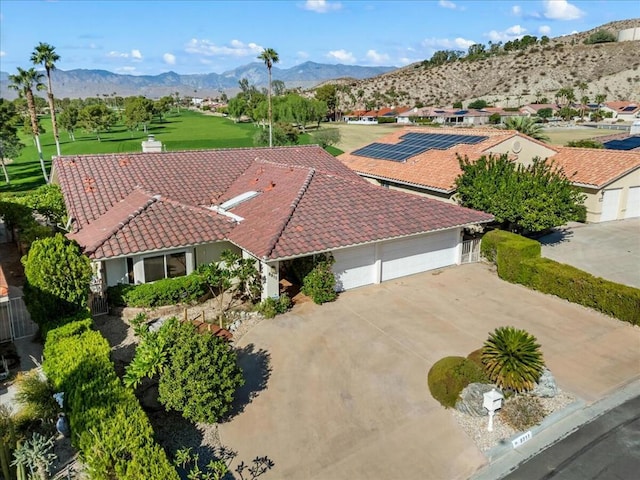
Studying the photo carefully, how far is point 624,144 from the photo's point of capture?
4288cm

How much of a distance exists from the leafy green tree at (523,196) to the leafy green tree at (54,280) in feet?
66.5

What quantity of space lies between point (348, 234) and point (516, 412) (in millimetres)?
10213

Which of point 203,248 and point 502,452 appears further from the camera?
point 203,248

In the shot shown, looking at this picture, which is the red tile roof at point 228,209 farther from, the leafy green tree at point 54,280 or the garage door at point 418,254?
the leafy green tree at point 54,280

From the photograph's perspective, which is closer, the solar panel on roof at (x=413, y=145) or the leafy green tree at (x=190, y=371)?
the leafy green tree at (x=190, y=371)

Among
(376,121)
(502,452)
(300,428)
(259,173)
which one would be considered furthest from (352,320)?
(376,121)

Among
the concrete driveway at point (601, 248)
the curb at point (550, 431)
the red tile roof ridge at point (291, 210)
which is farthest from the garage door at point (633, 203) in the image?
the red tile roof ridge at point (291, 210)

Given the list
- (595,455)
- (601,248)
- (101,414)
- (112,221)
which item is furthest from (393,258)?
(101,414)

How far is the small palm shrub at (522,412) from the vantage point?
42.0ft

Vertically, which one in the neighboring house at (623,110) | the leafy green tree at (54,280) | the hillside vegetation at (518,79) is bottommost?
the leafy green tree at (54,280)

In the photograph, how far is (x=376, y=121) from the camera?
13312cm

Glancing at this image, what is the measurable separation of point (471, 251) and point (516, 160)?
1296 centimetres

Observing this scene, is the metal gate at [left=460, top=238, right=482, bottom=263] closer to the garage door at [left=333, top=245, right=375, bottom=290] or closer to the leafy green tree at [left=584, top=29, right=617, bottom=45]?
the garage door at [left=333, top=245, right=375, bottom=290]

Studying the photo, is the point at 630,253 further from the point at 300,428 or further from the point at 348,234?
the point at 300,428
